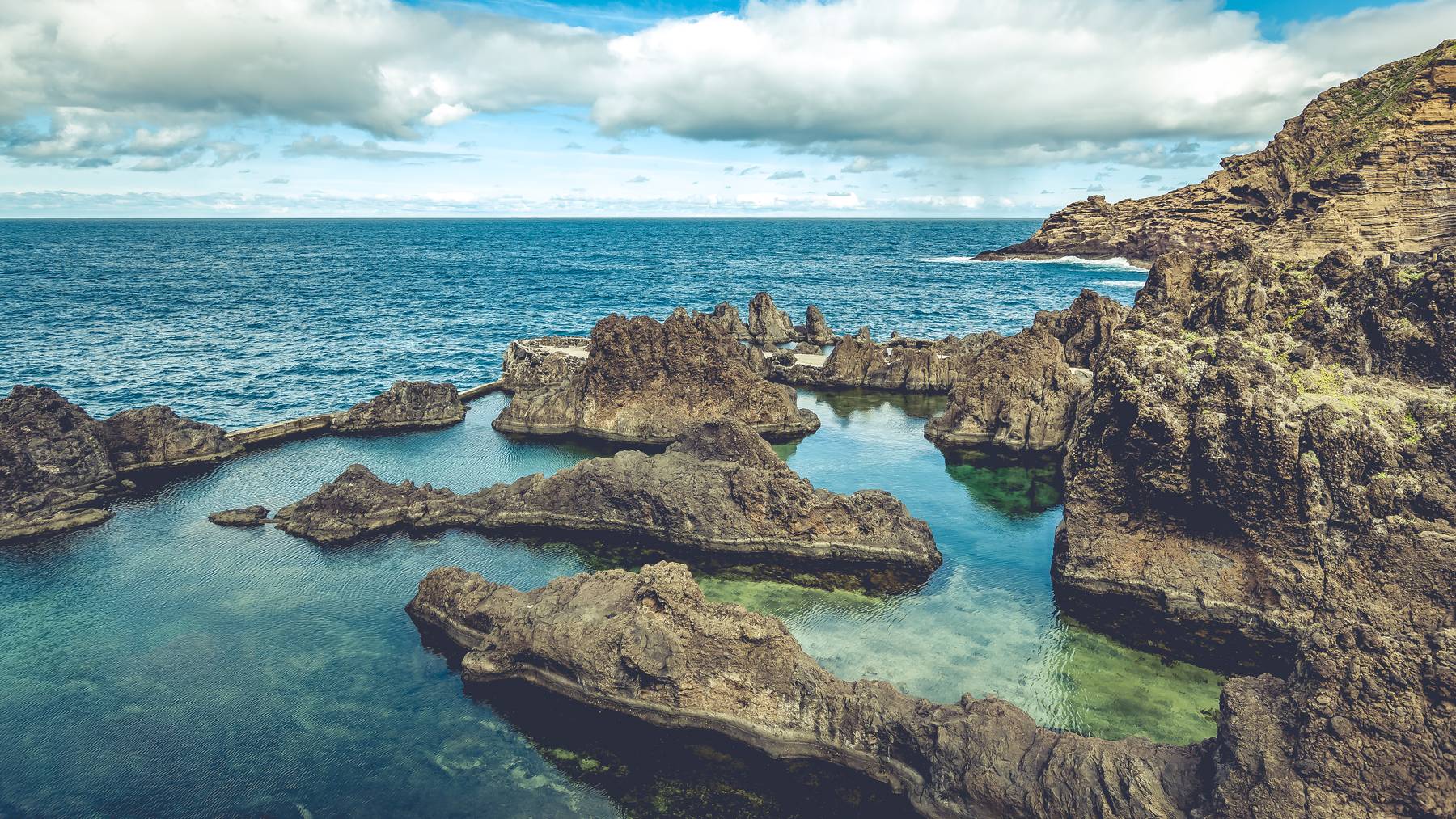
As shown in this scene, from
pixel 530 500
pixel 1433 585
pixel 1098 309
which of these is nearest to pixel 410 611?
pixel 530 500

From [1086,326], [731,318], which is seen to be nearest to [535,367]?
[731,318]

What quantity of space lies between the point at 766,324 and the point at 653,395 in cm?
3301

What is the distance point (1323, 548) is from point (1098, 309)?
3583cm

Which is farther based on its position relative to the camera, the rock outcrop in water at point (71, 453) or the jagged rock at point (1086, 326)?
the jagged rock at point (1086, 326)

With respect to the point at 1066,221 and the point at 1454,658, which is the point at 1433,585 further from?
the point at 1066,221

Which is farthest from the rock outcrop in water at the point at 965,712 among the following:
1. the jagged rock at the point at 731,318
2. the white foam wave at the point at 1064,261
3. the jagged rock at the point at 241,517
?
the white foam wave at the point at 1064,261

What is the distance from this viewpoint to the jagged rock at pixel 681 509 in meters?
29.5

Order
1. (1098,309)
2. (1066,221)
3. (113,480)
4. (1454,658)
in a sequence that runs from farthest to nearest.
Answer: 1. (1066,221)
2. (1098,309)
3. (113,480)
4. (1454,658)

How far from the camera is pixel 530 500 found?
3259cm

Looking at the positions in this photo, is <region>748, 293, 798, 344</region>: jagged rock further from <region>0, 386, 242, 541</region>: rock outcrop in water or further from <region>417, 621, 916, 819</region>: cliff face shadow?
<region>417, 621, 916, 819</region>: cliff face shadow

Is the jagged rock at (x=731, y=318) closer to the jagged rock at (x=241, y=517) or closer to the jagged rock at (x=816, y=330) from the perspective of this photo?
the jagged rock at (x=816, y=330)

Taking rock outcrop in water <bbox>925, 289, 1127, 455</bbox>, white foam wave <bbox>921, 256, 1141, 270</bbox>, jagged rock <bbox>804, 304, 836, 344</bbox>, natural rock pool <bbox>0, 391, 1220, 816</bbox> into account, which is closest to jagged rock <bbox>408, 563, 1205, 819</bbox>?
natural rock pool <bbox>0, 391, 1220, 816</bbox>

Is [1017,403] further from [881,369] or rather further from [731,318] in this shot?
[731,318]

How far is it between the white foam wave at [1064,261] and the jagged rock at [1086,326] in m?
103
